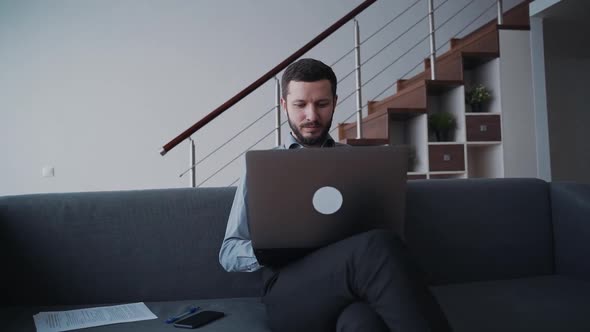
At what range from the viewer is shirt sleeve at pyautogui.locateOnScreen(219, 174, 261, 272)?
1.22 m

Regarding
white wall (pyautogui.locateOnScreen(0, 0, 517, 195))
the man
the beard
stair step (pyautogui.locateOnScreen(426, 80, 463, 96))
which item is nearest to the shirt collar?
the beard

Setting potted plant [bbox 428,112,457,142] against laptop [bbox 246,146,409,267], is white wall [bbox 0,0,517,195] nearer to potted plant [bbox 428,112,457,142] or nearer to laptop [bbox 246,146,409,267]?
potted plant [bbox 428,112,457,142]

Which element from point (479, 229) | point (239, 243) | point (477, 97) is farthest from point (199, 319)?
point (477, 97)

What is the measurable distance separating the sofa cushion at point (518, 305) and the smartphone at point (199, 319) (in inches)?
23.4

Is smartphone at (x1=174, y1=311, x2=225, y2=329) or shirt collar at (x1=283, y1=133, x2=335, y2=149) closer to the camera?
smartphone at (x1=174, y1=311, x2=225, y2=329)

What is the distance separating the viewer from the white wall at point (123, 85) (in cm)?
394

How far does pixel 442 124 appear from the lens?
3156 mm

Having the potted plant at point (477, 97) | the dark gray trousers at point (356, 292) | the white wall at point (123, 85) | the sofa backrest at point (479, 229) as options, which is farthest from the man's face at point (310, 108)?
the white wall at point (123, 85)

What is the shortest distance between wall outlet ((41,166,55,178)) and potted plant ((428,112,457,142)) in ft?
10.1

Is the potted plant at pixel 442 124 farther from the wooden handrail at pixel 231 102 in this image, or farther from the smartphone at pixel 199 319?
the smartphone at pixel 199 319

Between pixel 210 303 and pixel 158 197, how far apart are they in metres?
0.37

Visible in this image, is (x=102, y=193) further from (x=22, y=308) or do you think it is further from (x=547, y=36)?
(x=547, y=36)

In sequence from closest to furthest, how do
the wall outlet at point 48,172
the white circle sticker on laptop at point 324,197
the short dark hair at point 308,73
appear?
the white circle sticker on laptop at point 324,197 → the short dark hair at point 308,73 → the wall outlet at point 48,172

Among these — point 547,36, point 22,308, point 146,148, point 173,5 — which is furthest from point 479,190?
→ point 173,5
